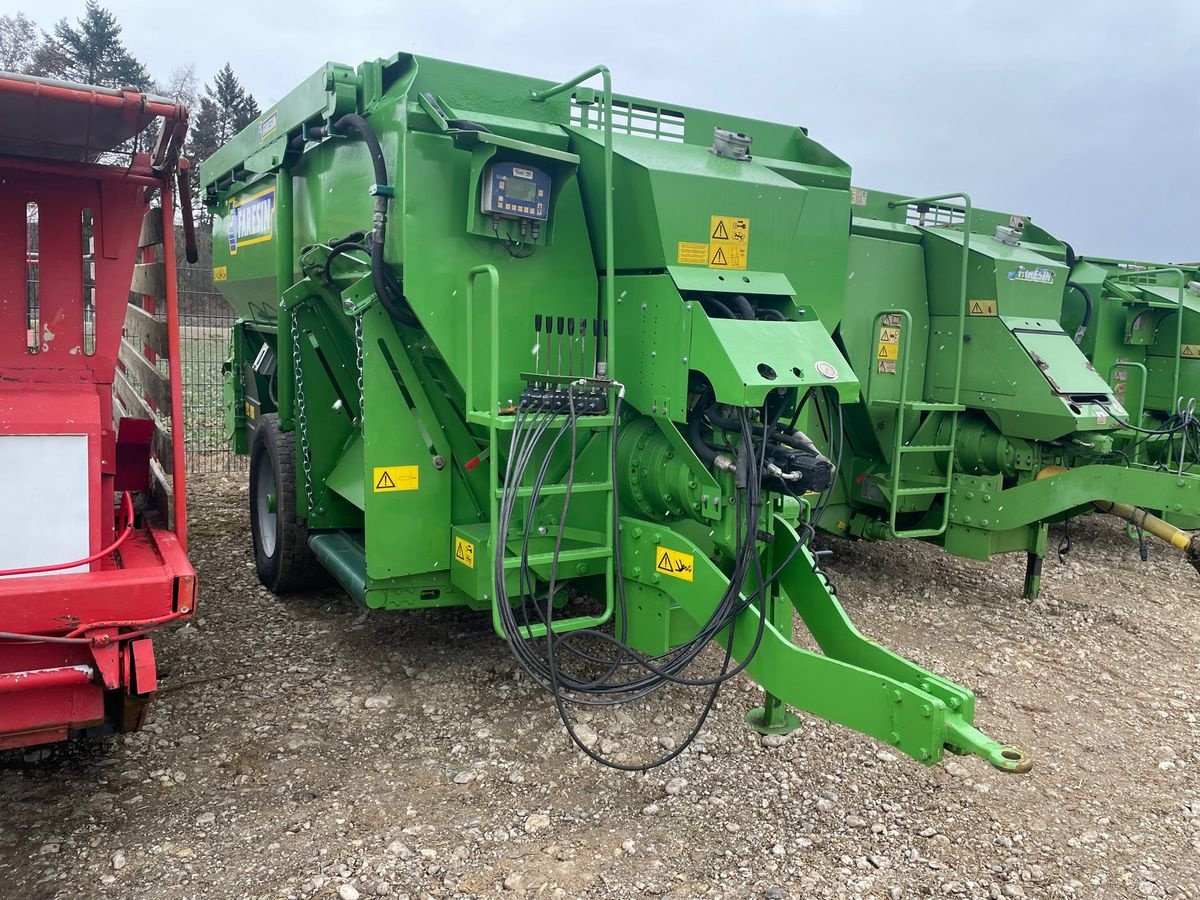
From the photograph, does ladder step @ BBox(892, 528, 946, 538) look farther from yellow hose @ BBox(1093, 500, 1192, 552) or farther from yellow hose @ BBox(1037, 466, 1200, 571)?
yellow hose @ BBox(1093, 500, 1192, 552)

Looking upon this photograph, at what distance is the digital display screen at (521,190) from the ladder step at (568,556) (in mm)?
1356

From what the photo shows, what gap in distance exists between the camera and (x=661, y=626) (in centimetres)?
345

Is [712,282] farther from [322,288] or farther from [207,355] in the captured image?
[207,355]

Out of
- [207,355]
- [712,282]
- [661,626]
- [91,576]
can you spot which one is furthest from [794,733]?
[207,355]

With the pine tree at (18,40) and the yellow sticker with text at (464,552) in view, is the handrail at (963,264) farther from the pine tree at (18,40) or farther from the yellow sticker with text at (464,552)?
the pine tree at (18,40)

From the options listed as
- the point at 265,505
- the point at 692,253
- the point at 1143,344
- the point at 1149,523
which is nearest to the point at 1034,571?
the point at 1149,523

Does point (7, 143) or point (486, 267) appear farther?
point (486, 267)

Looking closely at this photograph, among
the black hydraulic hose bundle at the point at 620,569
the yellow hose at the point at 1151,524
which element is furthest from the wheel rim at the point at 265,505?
the yellow hose at the point at 1151,524

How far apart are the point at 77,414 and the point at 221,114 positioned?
163 ft

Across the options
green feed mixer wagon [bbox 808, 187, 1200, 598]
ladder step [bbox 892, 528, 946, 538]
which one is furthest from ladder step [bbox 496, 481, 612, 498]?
ladder step [bbox 892, 528, 946, 538]

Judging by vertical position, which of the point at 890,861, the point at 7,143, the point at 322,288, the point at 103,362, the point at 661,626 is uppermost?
the point at 7,143

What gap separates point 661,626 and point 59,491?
82.1 inches

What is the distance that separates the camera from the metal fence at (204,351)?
8.90m

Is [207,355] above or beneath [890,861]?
above
